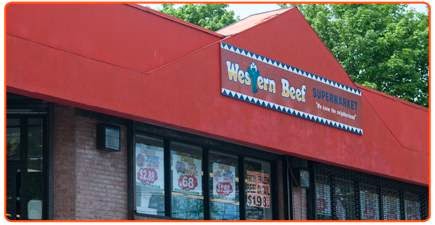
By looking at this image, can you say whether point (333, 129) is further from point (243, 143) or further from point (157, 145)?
point (157, 145)

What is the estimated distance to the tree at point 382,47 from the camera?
36781 mm

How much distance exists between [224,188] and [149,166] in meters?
2.24

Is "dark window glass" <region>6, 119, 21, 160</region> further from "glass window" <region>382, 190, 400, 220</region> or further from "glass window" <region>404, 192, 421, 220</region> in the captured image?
"glass window" <region>404, 192, 421, 220</region>

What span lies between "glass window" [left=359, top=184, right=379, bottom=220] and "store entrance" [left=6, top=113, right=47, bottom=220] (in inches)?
359

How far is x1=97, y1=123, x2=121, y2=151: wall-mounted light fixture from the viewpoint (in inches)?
635

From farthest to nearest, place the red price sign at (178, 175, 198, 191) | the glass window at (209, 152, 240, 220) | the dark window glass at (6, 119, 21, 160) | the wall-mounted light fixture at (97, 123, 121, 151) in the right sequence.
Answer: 1. the glass window at (209, 152, 240, 220)
2. the red price sign at (178, 175, 198, 191)
3. the wall-mounted light fixture at (97, 123, 121, 151)
4. the dark window glass at (6, 119, 21, 160)

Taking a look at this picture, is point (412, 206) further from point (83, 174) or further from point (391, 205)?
point (83, 174)

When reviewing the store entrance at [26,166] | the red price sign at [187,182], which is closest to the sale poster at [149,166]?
the red price sign at [187,182]

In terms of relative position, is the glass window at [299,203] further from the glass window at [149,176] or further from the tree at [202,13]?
the tree at [202,13]

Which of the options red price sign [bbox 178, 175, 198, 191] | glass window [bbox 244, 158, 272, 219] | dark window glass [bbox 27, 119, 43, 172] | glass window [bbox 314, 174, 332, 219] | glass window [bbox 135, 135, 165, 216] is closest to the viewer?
dark window glass [bbox 27, 119, 43, 172]

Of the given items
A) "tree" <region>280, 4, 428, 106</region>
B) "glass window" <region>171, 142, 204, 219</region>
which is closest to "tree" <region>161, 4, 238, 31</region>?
"tree" <region>280, 4, 428, 106</region>

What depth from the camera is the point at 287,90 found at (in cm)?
1964

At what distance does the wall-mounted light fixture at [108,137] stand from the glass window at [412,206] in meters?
10.3

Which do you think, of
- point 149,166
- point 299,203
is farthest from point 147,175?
point 299,203
